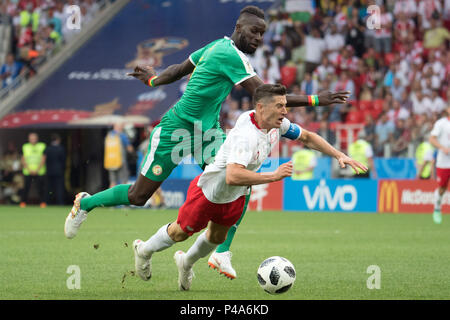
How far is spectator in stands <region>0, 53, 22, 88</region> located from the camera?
2633 cm

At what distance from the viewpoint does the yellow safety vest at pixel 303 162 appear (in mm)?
21594

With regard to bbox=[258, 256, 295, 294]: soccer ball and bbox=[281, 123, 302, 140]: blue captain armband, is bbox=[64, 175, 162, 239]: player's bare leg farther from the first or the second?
bbox=[258, 256, 295, 294]: soccer ball

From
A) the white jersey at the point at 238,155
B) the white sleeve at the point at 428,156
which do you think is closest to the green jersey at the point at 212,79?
the white jersey at the point at 238,155

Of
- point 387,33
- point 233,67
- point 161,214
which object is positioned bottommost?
point 161,214

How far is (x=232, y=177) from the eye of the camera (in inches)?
280

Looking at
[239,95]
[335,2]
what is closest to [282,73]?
[239,95]

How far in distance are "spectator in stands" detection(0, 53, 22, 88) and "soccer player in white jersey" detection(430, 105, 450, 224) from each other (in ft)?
45.6

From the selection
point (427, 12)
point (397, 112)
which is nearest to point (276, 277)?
point (397, 112)

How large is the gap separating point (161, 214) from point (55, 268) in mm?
10328

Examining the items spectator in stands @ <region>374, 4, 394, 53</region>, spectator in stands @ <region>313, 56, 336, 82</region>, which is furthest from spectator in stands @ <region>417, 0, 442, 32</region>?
spectator in stands @ <region>313, 56, 336, 82</region>

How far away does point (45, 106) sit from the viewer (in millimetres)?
25531

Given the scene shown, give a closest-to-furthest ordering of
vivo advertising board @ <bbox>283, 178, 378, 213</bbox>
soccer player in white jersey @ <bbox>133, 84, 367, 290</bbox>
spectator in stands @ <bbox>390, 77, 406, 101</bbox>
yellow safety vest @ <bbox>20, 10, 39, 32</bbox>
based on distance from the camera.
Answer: soccer player in white jersey @ <bbox>133, 84, 367, 290</bbox>, vivo advertising board @ <bbox>283, 178, 378, 213</bbox>, spectator in stands @ <bbox>390, 77, 406, 101</bbox>, yellow safety vest @ <bbox>20, 10, 39, 32</bbox>
